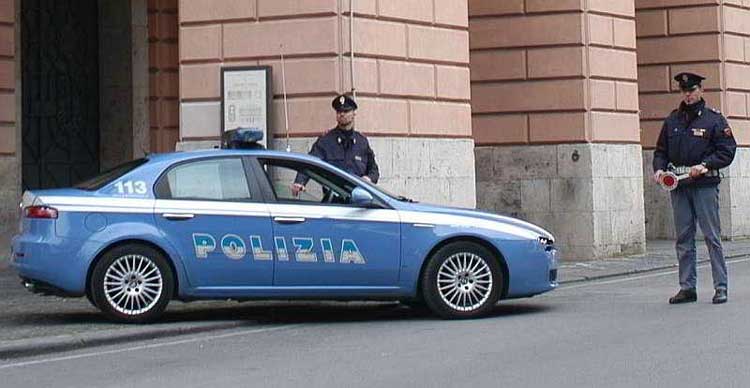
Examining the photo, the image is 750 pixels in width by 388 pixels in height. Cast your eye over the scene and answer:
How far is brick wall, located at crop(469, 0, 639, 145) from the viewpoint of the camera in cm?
1984

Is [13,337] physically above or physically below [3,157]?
below

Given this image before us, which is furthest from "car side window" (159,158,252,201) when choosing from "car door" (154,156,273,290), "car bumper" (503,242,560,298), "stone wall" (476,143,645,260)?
"stone wall" (476,143,645,260)

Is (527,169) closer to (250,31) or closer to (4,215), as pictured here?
(250,31)

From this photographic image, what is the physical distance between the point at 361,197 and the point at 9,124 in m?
7.72

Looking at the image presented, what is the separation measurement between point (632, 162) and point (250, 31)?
252 inches

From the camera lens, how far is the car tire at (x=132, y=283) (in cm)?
1162

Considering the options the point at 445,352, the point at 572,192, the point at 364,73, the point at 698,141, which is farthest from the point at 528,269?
the point at 572,192

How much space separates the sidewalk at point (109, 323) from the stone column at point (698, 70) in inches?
321

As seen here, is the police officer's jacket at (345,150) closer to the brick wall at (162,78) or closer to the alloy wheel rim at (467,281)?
the alloy wheel rim at (467,281)

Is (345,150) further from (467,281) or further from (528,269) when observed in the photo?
(528,269)

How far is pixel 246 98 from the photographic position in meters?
16.5

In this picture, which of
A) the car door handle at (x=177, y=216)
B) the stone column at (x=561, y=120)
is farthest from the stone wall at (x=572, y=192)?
the car door handle at (x=177, y=216)

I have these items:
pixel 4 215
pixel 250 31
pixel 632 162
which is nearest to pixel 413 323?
pixel 250 31

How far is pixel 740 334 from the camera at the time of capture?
1052 centimetres
